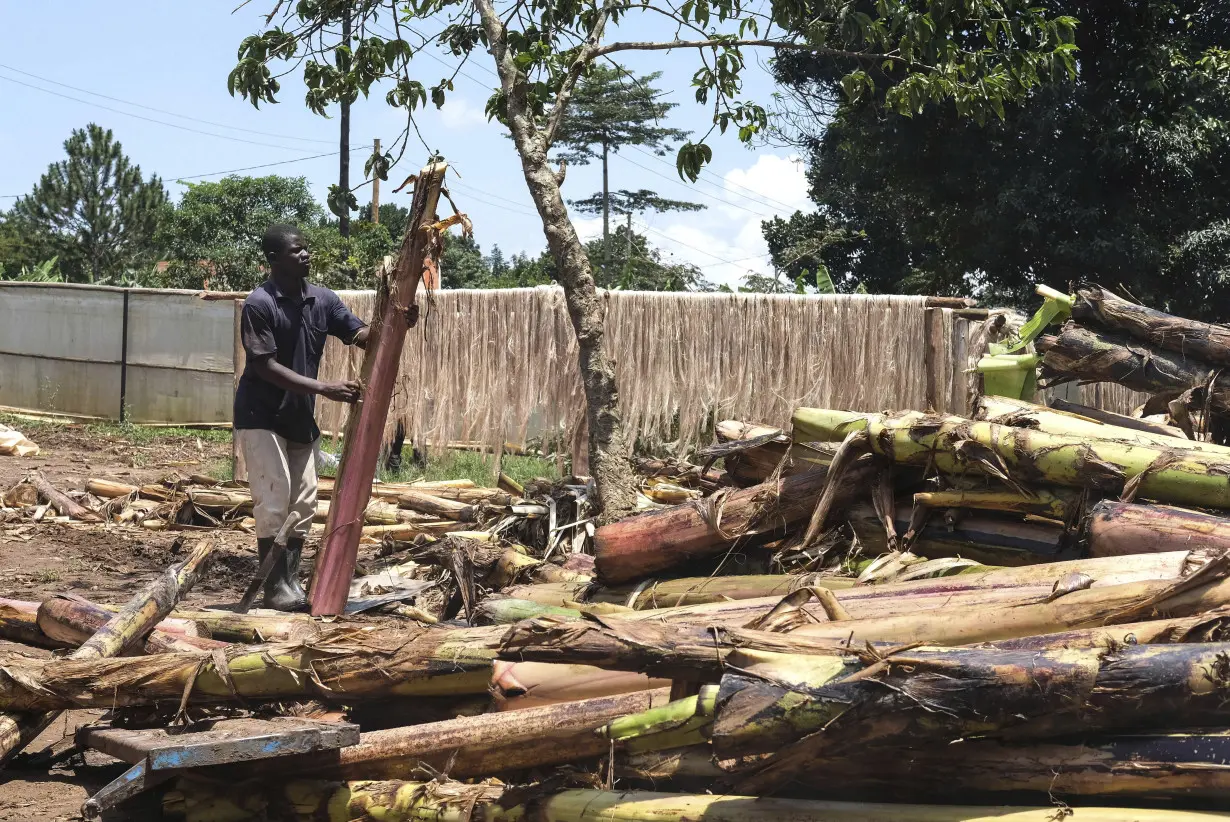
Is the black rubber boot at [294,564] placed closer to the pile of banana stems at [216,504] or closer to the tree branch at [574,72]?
the pile of banana stems at [216,504]

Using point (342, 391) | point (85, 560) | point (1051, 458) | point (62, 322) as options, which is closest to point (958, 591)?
point (1051, 458)

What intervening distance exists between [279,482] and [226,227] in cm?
2783

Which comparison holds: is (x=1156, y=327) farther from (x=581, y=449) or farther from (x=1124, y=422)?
(x=581, y=449)

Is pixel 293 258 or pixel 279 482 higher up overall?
pixel 293 258

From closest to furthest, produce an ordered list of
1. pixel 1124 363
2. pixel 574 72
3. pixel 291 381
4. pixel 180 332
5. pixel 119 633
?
pixel 119 633 → pixel 1124 363 → pixel 291 381 → pixel 574 72 → pixel 180 332

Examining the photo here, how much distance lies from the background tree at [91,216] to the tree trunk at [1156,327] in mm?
40790

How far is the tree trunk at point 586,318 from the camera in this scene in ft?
21.3

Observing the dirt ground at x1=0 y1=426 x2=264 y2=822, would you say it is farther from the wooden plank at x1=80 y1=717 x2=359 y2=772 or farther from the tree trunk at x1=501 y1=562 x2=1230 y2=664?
the tree trunk at x1=501 y1=562 x2=1230 y2=664

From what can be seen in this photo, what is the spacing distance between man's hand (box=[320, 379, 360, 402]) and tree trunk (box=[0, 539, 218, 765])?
996mm

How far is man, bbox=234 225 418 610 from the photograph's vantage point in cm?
551

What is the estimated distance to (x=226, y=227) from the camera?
3139cm

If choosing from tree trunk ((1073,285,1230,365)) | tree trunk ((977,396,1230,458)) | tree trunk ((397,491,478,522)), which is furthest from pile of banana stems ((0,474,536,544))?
tree trunk ((1073,285,1230,365))

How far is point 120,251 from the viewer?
42.0 meters

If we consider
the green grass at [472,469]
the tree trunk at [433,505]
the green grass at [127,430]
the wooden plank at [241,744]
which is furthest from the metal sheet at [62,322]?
the wooden plank at [241,744]
